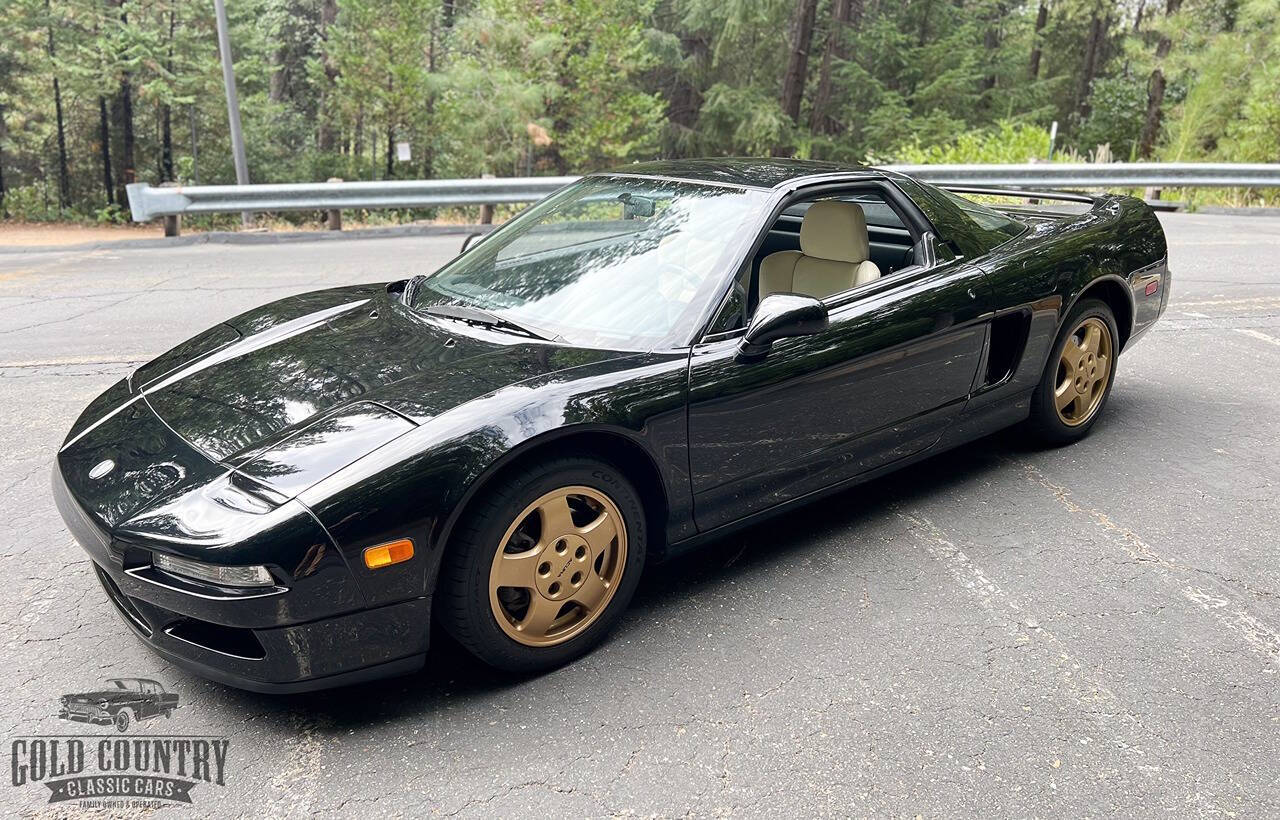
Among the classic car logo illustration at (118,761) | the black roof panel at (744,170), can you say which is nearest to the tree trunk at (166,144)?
the black roof panel at (744,170)

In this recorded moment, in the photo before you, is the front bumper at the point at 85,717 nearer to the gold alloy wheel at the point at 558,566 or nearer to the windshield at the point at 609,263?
the gold alloy wheel at the point at 558,566

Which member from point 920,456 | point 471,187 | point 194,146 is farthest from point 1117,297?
point 194,146

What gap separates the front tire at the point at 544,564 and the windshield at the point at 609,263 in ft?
1.81

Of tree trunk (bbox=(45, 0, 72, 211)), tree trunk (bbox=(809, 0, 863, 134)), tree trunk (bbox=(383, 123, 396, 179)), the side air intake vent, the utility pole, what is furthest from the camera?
tree trunk (bbox=(809, 0, 863, 134))

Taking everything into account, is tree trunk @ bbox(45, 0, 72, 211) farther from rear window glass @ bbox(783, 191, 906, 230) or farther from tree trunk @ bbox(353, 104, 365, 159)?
rear window glass @ bbox(783, 191, 906, 230)

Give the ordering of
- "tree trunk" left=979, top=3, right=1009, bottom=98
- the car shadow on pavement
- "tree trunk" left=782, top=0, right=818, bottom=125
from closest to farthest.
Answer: the car shadow on pavement → "tree trunk" left=782, top=0, right=818, bottom=125 → "tree trunk" left=979, top=3, right=1009, bottom=98

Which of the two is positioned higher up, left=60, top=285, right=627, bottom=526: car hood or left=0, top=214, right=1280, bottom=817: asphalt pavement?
left=60, top=285, right=627, bottom=526: car hood

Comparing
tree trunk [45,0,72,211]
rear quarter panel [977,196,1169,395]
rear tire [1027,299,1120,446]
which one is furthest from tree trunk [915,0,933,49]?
rear tire [1027,299,1120,446]

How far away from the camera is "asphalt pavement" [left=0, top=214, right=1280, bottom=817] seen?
7.75ft

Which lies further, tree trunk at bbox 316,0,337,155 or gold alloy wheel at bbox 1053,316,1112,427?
tree trunk at bbox 316,0,337,155

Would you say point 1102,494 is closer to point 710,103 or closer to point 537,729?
point 537,729

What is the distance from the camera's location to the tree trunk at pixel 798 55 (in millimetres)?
22891

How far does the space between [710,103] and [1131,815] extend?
2555 centimetres

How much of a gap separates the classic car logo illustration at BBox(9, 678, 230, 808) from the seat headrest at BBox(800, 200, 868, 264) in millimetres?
2841
